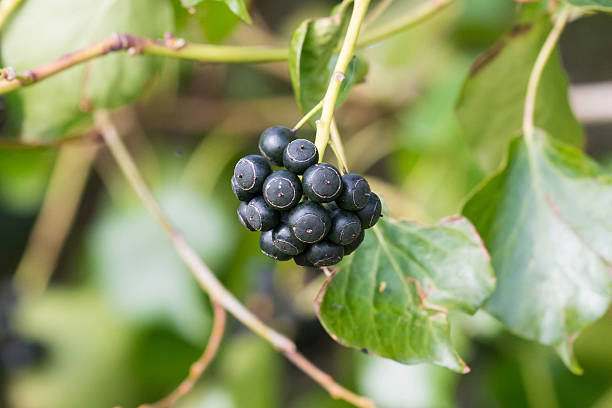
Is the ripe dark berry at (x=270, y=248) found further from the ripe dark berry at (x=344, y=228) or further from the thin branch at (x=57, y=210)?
the thin branch at (x=57, y=210)

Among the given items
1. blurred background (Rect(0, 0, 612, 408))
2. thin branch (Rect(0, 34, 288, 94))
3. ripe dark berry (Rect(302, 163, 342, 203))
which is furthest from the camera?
A: blurred background (Rect(0, 0, 612, 408))

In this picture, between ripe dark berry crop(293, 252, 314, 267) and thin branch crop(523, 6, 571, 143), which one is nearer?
ripe dark berry crop(293, 252, 314, 267)

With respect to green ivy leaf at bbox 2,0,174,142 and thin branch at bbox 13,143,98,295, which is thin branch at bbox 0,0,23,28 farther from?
thin branch at bbox 13,143,98,295

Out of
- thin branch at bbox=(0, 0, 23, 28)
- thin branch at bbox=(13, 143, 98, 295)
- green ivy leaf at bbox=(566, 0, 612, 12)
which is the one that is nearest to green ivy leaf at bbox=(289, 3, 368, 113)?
green ivy leaf at bbox=(566, 0, 612, 12)

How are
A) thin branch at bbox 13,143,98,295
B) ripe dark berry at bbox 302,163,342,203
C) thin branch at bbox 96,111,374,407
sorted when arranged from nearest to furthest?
ripe dark berry at bbox 302,163,342,203, thin branch at bbox 96,111,374,407, thin branch at bbox 13,143,98,295

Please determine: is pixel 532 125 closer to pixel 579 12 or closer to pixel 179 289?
pixel 579 12

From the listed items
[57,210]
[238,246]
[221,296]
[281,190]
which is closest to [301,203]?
[281,190]
